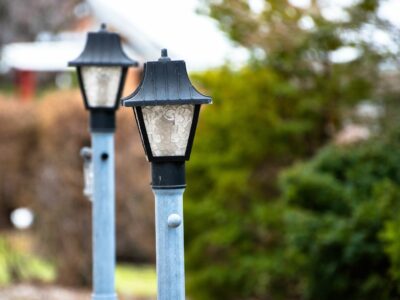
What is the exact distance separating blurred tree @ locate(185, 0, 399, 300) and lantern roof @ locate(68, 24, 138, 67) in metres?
4.71

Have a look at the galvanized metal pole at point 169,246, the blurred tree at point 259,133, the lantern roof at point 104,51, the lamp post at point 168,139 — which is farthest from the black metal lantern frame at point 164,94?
the blurred tree at point 259,133

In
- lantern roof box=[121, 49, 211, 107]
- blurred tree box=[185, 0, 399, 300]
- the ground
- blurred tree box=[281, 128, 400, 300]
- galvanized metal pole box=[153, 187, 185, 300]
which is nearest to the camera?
lantern roof box=[121, 49, 211, 107]

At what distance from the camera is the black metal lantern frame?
446 cm

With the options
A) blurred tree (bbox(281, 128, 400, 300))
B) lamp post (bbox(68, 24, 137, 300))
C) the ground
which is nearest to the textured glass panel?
lamp post (bbox(68, 24, 137, 300))

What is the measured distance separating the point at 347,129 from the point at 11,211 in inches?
257

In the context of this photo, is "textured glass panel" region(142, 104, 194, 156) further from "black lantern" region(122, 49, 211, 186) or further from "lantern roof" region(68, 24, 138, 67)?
"lantern roof" region(68, 24, 138, 67)

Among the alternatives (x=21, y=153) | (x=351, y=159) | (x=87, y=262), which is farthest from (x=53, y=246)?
(x=351, y=159)

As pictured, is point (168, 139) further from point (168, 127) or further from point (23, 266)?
point (23, 266)

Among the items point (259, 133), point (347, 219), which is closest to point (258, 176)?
point (259, 133)

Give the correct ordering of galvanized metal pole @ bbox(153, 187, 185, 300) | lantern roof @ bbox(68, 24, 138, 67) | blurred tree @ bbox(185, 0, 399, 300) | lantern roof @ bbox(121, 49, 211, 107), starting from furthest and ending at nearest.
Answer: blurred tree @ bbox(185, 0, 399, 300) → lantern roof @ bbox(68, 24, 138, 67) → galvanized metal pole @ bbox(153, 187, 185, 300) → lantern roof @ bbox(121, 49, 211, 107)

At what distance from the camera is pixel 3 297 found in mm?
12945

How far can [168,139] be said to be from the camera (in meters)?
4.50

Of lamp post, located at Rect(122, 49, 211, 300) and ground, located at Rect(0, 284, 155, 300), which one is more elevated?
lamp post, located at Rect(122, 49, 211, 300)

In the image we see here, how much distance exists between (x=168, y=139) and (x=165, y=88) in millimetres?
241
